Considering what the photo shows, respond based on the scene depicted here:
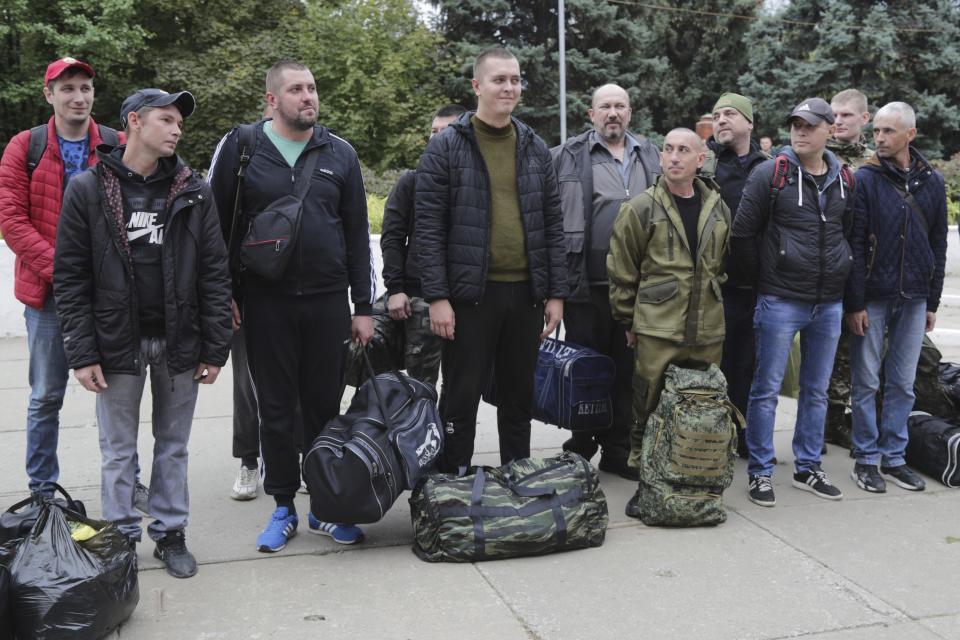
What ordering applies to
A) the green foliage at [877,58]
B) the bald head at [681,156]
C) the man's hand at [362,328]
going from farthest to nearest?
the green foliage at [877,58], the bald head at [681,156], the man's hand at [362,328]

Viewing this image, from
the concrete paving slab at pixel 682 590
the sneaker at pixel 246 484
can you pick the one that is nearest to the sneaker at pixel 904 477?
the concrete paving slab at pixel 682 590

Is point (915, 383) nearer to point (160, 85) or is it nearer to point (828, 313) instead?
point (828, 313)

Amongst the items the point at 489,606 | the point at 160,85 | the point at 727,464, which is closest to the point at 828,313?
the point at 727,464

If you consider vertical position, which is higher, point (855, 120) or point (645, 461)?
point (855, 120)

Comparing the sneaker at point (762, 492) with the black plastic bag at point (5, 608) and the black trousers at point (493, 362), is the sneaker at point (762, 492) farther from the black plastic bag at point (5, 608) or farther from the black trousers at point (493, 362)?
the black plastic bag at point (5, 608)

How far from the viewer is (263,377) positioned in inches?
172

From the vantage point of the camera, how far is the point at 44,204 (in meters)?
4.51

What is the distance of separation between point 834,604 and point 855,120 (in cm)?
329

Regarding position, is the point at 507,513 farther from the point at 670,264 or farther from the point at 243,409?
the point at 243,409

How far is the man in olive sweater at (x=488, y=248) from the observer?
4535 millimetres

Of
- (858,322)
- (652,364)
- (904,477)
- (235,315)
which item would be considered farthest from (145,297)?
(904,477)

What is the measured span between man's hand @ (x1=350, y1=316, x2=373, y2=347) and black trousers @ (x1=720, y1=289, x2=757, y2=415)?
7.01 ft

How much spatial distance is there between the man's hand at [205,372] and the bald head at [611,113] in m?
2.56

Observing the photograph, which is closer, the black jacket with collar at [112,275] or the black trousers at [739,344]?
the black jacket with collar at [112,275]
